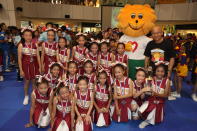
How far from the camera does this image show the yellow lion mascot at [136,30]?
11.9 feet

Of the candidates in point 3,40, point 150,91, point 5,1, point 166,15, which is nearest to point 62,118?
point 150,91

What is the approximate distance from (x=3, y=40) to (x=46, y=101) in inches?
168

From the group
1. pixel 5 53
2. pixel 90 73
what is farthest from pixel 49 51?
pixel 5 53

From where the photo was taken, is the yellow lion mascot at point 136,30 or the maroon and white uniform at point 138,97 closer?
the maroon and white uniform at point 138,97

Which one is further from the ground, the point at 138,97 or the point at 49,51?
the point at 49,51

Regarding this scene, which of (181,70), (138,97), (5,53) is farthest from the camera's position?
(5,53)

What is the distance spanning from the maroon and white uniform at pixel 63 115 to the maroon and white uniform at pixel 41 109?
0.91 ft

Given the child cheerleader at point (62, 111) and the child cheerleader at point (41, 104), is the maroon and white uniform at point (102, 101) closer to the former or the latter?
the child cheerleader at point (62, 111)

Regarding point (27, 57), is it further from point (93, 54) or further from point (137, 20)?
point (137, 20)

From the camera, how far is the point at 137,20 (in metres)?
3.61

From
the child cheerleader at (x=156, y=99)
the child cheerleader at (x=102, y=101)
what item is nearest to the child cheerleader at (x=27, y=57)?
the child cheerleader at (x=102, y=101)

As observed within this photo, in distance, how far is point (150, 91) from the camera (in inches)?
112

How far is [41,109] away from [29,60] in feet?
4.09

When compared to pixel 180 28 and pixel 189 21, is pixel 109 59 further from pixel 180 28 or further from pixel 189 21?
pixel 180 28
